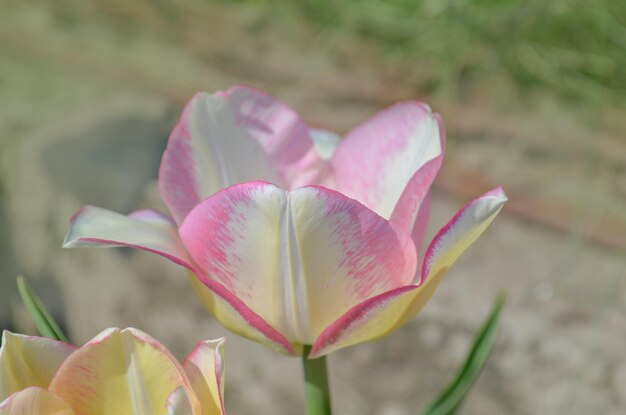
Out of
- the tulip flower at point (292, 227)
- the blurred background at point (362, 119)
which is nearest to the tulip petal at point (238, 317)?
the tulip flower at point (292, 227)

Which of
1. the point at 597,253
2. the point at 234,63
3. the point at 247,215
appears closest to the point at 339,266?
the point at 247,215

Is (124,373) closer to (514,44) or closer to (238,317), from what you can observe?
(238,317)

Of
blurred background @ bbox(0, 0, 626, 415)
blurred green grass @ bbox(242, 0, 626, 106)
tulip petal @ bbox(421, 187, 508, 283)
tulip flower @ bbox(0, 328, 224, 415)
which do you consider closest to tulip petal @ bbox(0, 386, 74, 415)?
tulip flower @ bbox(0, 328, 224, 415)

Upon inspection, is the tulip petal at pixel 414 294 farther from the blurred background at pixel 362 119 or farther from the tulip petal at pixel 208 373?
the blurred background at pixel 362 119

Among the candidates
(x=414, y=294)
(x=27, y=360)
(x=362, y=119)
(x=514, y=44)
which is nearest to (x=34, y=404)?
(x=27, y=360)

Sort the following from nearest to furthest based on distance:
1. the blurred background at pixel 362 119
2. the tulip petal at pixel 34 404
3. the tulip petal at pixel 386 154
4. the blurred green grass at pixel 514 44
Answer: the tulip petal at pixel 34 404, the tulip petal at pixel 386 154, the blurred background at pixel 362 119, the blurred green grass at pixel 514 44
